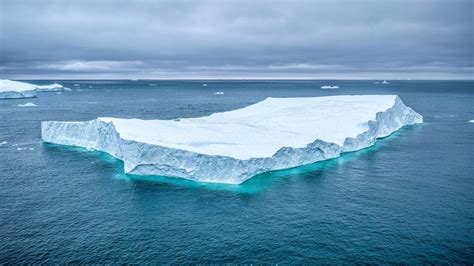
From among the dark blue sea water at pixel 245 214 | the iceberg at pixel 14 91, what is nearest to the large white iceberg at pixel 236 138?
the dark blue sea water at pixel 245 214

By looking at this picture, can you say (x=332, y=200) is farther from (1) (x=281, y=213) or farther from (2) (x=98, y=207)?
(2) (x=98, y=207)

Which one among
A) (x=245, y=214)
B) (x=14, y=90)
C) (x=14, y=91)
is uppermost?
(x=14, y=90)

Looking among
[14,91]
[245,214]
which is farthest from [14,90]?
[245,214]

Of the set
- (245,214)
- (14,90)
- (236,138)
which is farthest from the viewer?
(14,90)

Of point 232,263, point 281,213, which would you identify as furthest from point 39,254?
point 281,213

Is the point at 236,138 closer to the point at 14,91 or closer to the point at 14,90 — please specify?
the point at 14,91

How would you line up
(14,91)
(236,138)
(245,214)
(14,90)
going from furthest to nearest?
(14,90) → (14,91) → (236,138) → (245,214)
